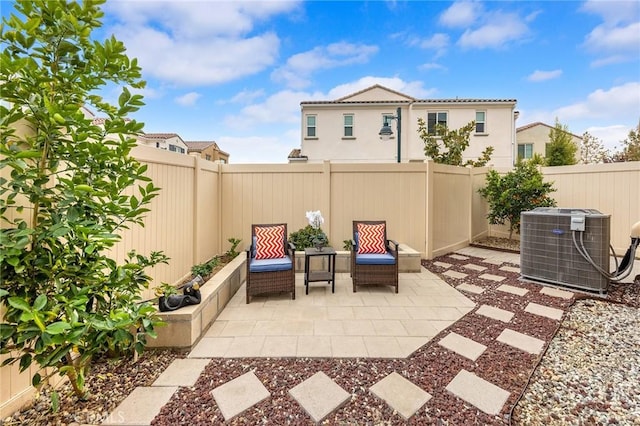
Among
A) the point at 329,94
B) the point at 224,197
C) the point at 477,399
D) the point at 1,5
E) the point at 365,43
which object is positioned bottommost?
the point at 477,399

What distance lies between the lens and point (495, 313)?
130 inches

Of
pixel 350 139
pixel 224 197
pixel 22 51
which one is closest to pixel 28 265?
pixel 22 51

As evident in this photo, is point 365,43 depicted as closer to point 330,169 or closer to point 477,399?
point 330,169

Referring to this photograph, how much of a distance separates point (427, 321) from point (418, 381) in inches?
45.4

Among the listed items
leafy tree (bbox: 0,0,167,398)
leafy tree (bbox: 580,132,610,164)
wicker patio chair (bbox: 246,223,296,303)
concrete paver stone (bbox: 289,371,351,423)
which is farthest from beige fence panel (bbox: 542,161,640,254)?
leafy tree (bbox: 0,0,167,398)

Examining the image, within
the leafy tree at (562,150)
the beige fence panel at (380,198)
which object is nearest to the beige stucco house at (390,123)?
the leafy tree at (562,150)

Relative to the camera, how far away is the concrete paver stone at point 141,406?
66.2 inches

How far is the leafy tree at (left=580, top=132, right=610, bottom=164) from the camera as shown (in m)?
11.5

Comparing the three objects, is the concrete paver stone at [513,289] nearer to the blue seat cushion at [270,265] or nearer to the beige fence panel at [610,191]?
the blue seat cushion at [270,265]

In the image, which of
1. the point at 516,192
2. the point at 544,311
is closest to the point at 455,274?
the point at 544,311

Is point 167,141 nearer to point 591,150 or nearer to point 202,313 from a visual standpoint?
point 202,313

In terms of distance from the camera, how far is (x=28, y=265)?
4.50ft

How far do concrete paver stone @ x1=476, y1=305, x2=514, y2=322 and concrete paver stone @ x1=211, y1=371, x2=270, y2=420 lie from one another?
9.39ft

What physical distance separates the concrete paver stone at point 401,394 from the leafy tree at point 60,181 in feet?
5.64
